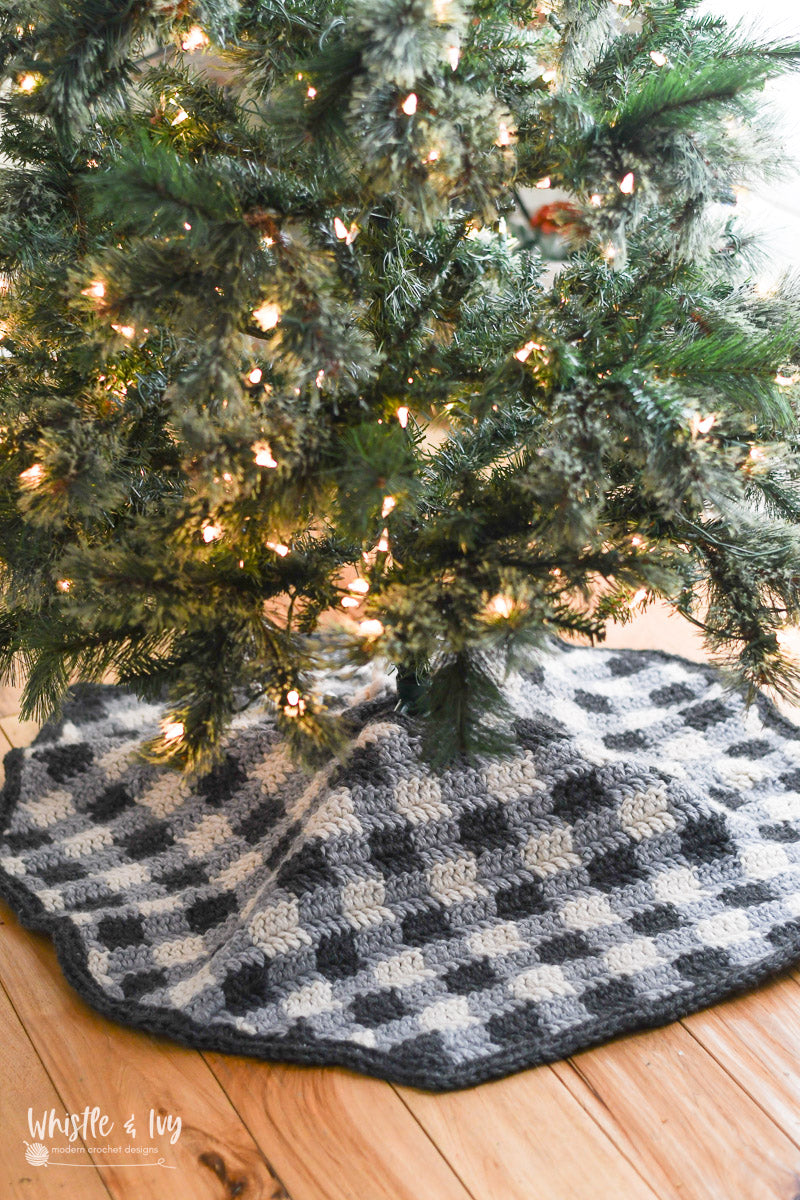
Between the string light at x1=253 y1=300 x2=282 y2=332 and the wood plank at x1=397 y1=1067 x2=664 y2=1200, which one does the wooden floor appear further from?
the string light at x1=253 y1=300 x2=282 y2=332

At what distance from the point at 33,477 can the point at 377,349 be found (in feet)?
0.99

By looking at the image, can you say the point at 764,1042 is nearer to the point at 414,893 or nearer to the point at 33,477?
the point at 414,893

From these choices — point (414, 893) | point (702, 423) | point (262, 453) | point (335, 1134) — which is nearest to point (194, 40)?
point (262, 453)

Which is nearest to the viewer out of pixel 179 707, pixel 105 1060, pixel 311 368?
pixel 311 368

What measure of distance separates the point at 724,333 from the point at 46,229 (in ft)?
1.97

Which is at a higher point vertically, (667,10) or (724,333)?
(667,10)

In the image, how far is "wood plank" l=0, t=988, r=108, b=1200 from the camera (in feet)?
2.90

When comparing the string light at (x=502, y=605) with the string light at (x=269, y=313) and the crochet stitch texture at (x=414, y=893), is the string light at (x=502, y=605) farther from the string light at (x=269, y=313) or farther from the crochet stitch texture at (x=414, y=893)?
the crochet stitch texture at (x=414, y=893)

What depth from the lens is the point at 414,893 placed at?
42.9 inches

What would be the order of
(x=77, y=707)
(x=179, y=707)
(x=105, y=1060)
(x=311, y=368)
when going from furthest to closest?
1. (x=77, y=707)
2. (x=105, y=1060)
3. (x=179, y=707)
4. (x=311, y=368)

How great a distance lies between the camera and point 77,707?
55.2 inches

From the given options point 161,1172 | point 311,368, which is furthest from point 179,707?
point 161,1172

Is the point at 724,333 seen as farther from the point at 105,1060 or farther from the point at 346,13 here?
the point at 105,1060
